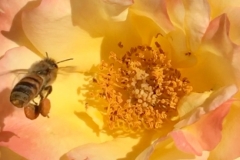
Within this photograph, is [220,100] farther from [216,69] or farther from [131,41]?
[131,41]

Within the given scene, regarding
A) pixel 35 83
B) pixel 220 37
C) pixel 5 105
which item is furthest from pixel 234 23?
pixel 5 105

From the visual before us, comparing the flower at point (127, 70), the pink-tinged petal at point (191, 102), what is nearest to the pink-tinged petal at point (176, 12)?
the flower at point (127, 70)

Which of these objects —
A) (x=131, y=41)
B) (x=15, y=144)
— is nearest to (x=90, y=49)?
(x=131, y=41)

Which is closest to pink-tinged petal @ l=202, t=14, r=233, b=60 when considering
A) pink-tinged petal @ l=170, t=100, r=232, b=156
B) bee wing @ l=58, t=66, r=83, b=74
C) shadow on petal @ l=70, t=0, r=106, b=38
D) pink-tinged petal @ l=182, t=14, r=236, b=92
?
pink-tinged petal @ l=182, t=14, r=236, b=92

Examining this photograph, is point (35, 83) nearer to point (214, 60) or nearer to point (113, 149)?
point (113, 149)

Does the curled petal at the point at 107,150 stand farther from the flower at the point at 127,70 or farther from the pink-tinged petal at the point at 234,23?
the pink-tinged petal at the point at 234,23

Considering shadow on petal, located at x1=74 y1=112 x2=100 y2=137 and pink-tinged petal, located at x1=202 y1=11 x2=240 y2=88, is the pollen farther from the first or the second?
pink-tinged petal, located at x1=202 y1=11 x2=240 y2=88
